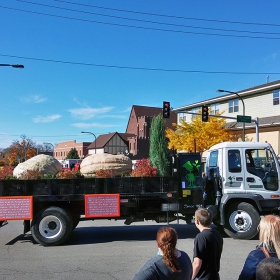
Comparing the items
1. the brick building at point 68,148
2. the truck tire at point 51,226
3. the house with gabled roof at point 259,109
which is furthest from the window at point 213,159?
Result: the brick building at point 68,148

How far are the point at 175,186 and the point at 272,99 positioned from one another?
2636cm

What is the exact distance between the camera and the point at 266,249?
262 centimetres

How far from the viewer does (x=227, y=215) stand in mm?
8383

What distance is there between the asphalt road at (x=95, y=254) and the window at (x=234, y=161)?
5.98 feet

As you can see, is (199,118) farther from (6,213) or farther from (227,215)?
(6,213)

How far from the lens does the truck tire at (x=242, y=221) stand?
26.9 ft

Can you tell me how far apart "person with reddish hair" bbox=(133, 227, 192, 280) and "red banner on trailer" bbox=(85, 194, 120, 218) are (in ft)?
17.0

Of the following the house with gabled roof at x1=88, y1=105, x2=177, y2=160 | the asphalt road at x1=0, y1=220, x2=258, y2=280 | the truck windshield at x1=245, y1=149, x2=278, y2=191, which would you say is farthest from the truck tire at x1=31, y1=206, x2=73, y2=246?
the house with gabled roof at x1=88, y1=105, x2=177, y2=160

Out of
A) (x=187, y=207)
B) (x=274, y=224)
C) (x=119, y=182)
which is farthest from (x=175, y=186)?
(x=274, y=224)

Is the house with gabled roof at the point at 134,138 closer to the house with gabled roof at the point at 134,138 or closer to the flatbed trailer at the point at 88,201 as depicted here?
the house with gabled roof at the point at 134,138

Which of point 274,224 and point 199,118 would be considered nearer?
point 274,224

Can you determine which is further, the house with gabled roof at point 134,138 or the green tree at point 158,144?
the house with gabled roof at point 134,138

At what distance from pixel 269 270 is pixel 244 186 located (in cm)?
657

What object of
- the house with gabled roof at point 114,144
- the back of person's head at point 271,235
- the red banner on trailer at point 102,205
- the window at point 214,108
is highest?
the window at point 214,108
